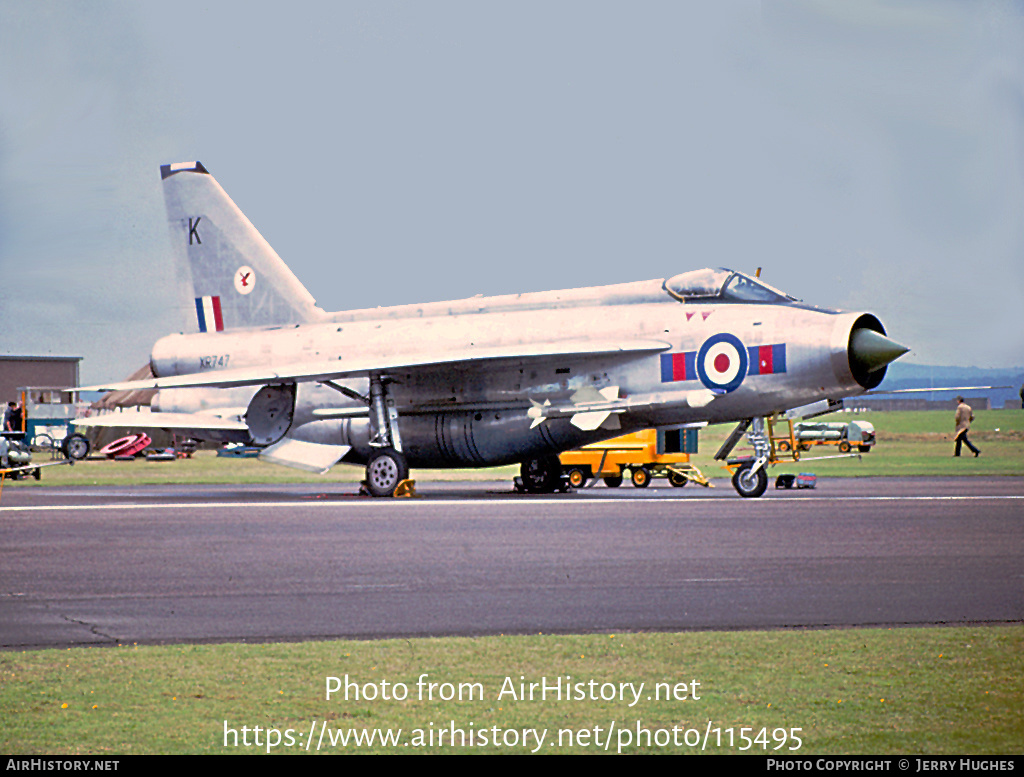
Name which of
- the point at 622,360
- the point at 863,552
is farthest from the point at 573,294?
the point at 863,552

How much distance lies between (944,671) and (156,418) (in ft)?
67.8

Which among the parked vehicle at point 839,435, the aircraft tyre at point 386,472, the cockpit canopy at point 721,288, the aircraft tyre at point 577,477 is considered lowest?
the parked vehicle at point 839,435

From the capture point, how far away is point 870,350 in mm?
17656

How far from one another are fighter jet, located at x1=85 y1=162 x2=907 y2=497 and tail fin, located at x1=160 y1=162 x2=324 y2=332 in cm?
3

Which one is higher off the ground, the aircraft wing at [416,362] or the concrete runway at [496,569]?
the aircraft wing at [416,362]

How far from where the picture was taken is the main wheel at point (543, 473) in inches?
851

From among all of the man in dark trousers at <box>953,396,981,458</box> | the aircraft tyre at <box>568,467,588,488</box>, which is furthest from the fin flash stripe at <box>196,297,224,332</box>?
the man in dark trousers at <box>953,396,981,458</box>

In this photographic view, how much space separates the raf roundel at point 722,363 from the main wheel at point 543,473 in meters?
4.04

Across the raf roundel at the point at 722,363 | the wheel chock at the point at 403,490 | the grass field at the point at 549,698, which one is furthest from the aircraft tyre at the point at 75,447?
the grass field at the point at 549,698

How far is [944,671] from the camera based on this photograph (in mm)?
5188

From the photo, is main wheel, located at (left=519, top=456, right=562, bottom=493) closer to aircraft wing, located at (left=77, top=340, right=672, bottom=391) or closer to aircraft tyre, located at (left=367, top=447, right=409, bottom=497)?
aircraft wing, located at (left=77, top=340, right=672, bottom=391)

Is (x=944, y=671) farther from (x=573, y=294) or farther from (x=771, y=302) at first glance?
(x=573, y=294)

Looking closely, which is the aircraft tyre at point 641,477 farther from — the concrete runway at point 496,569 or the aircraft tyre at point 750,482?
the concrete runway at point 496,569

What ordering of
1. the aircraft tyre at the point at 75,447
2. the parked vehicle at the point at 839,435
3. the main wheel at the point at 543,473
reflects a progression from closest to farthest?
the main wheel at the point at 543,473
the aircraft tyre at the point at 75,447
the parked vehicle at the point at 839,435
